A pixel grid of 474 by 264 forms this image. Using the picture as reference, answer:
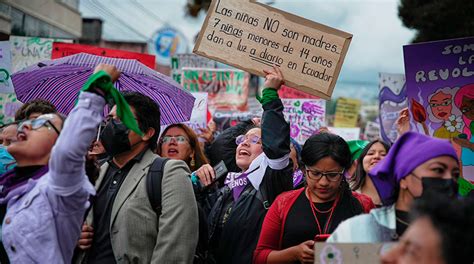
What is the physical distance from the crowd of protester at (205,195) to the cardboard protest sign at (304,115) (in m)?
3.83

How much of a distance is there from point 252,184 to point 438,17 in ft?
32.2

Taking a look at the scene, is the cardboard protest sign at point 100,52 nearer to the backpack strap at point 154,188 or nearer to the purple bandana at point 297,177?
the purple bandana at point 297,177

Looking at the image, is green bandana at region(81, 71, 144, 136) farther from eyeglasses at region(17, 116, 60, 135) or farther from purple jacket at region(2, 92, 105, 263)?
eyeglasses at region(17, 116, 60, 135)

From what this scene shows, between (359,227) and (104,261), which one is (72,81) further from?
(359,227)

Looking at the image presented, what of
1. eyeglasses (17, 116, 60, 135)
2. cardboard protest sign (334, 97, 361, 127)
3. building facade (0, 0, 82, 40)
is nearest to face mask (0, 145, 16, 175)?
eyeglasses (17, 116, 60, 135)

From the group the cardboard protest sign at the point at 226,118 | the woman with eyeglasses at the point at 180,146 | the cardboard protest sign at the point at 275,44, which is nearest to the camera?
the cardboard protest sign at the point at 275,44

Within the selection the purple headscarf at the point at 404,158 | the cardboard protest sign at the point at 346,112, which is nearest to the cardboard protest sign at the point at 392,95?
the cardboard protest sign at the point at 346,112

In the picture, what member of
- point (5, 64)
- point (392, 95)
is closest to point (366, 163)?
point (5, 64)

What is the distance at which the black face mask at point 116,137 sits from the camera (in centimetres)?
412

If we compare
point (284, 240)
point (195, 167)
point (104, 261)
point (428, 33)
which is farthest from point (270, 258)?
point (428, 33)

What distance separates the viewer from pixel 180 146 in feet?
19.2

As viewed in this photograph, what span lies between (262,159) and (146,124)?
0.87m

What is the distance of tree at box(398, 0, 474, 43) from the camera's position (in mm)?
12257

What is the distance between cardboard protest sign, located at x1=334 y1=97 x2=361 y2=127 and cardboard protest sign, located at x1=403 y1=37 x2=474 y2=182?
10541 millimetres
